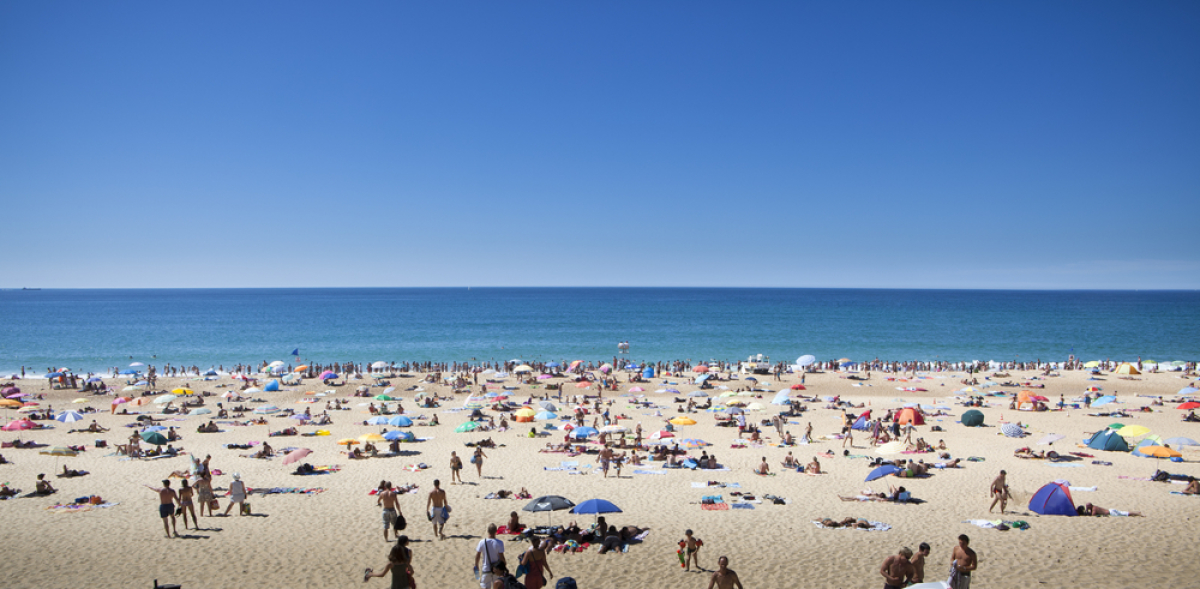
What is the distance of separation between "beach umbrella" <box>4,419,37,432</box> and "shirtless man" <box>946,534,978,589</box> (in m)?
29.2

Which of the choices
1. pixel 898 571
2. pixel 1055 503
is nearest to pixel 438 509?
pixel 898 571

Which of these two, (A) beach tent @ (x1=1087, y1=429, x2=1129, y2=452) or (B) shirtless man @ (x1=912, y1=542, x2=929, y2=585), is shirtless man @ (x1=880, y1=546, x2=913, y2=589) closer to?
(B) shirtless man @ (x1=912, y1=542, x2=929, y2=585)

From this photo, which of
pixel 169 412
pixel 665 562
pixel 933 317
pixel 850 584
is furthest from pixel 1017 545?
pixel 933 317

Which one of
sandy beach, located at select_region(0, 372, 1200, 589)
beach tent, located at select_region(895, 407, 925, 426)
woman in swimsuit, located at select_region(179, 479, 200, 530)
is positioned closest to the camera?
sandy beach, located at select_region(0, 372, 1200, 589)

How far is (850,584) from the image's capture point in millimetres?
9117

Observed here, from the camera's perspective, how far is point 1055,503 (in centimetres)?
1223

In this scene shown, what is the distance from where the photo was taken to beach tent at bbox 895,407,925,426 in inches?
799

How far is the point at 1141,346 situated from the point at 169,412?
7717 cm

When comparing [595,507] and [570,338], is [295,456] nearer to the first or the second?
[595,507]

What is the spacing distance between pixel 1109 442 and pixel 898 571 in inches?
613

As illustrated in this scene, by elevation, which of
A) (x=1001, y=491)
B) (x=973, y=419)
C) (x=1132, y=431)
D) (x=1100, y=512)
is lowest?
(x=973, y=419)

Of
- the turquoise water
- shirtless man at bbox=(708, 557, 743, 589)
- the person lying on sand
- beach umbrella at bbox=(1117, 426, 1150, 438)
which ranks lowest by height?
the turquoise water

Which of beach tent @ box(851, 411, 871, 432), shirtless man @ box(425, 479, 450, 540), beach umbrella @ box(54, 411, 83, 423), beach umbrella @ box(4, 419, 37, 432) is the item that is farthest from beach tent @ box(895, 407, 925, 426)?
beach umbrella @ box(4, 419, 37, 432)

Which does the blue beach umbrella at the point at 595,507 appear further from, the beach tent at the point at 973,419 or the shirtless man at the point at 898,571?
the beach tent at the point at 973,419
